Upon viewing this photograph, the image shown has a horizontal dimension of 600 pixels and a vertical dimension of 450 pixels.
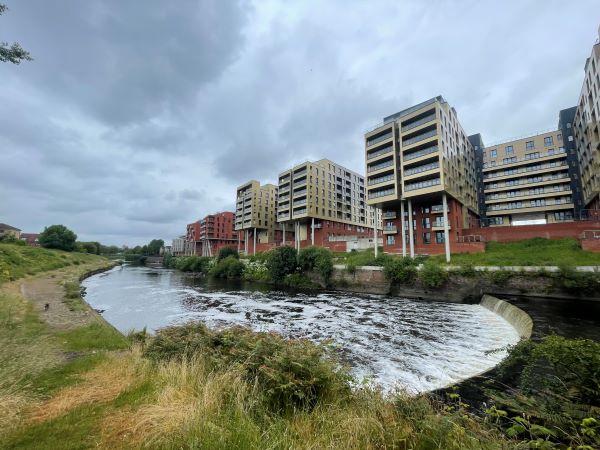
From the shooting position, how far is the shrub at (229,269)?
56219 millimetres

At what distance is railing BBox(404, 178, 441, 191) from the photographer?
3751 cm

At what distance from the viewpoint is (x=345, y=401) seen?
5.13m

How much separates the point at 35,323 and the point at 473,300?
34.0m

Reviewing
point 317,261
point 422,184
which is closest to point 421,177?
point 422,184

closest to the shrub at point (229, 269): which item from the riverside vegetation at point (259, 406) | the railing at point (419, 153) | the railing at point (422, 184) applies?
the railing at point (422, 184)

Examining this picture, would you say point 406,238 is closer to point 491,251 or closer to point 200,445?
point 491,251

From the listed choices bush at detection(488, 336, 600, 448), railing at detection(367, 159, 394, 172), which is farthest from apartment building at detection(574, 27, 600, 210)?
bush at detection(488, 336, 600, 448)

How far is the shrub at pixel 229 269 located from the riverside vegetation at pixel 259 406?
163 feet

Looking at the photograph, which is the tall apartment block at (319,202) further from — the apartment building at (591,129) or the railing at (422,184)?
the apartment building at (591,129)

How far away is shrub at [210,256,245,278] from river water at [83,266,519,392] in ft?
75.4

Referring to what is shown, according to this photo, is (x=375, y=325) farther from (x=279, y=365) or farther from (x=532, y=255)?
(x=532, y=255)

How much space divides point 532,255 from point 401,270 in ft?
53.6

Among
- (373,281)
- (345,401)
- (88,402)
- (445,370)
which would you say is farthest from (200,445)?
(373,281)

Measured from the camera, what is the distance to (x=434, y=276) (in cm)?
2888
